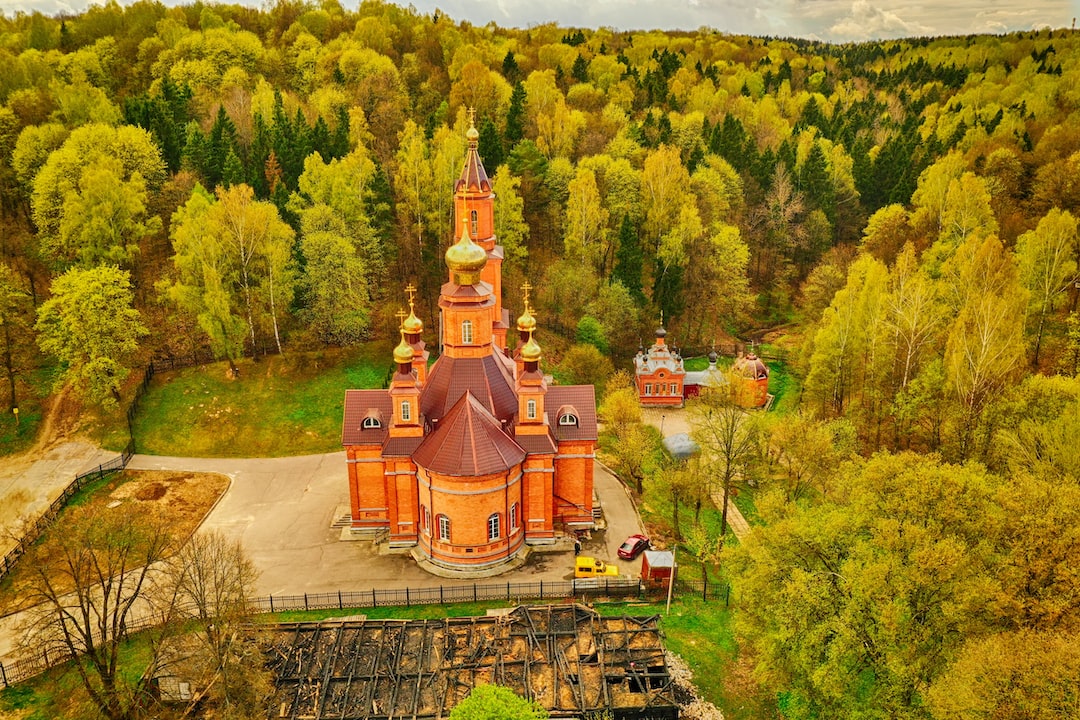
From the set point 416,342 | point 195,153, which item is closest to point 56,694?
point 416,342

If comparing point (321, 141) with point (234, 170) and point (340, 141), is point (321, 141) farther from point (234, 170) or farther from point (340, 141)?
point (234, 170)

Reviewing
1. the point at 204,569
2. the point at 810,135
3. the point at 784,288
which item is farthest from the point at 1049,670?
the point at 810,135

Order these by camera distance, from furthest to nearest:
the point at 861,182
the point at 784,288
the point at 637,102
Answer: the point at 637,102 → the point at 861,182 → the point at 784,288

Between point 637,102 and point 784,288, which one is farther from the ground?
point 637,102

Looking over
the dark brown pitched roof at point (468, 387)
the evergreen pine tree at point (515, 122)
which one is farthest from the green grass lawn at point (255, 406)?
the evergreen pine tree at point (515, 122)

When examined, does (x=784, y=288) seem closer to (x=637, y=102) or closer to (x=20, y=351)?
(x=637, y=102)

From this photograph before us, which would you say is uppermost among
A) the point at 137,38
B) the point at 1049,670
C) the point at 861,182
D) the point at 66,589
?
the point at 137,38
